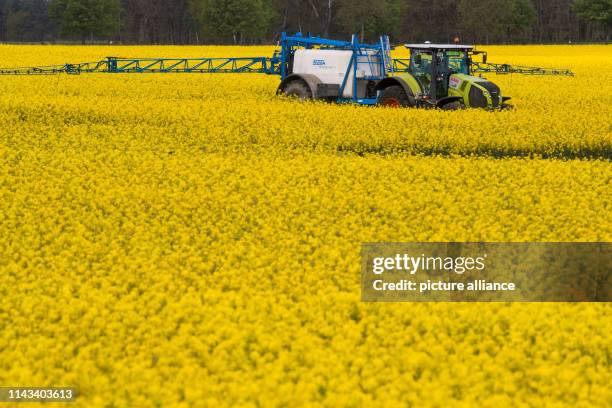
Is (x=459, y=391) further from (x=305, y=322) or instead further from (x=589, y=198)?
(x=589, y=198)

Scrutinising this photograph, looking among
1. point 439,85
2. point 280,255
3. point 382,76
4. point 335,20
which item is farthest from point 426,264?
point 335,20

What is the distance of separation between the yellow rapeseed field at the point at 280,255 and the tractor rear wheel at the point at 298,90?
486 cm

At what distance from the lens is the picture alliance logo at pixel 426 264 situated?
30.2 feet

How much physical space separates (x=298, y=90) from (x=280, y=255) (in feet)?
57.5

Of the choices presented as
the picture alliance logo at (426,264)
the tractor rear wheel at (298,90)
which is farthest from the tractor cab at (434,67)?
the picture alliance logo at (426,264)

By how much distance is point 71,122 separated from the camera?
22078 millimetres

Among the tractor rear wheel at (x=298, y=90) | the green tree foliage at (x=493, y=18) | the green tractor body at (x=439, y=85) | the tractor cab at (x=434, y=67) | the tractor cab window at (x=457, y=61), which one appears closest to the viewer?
the green tractor body at (x=439, y=85)

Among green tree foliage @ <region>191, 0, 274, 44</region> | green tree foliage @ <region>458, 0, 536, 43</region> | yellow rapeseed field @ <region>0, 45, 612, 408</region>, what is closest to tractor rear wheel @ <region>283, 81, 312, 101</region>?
yellow rapeseed field @ <region>0, 45, 612, 408</region>

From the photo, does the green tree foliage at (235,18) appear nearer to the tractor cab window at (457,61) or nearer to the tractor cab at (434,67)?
the tractor cab window at (457,61)

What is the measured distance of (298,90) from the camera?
87.7 ft

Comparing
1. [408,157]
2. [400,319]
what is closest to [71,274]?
[400,319]

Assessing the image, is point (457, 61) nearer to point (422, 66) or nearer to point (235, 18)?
point (422, 66)
